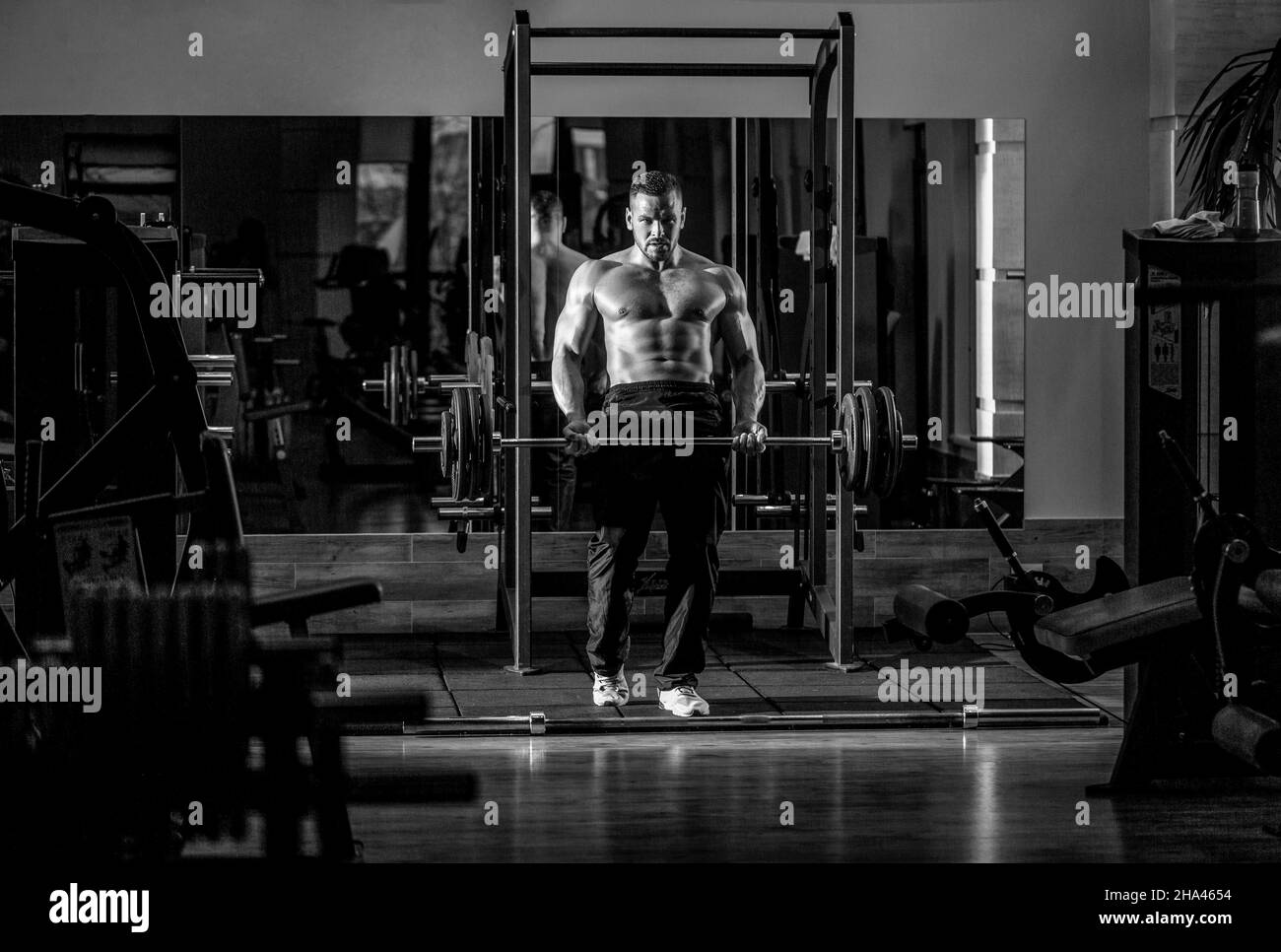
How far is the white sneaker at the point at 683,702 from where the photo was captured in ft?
16.3

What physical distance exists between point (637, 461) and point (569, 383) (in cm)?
38

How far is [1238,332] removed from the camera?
13.4 feet

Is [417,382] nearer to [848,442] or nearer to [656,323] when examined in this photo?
[656,323]

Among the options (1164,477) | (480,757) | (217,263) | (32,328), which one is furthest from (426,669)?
(1164,477)

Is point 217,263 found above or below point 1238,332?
above

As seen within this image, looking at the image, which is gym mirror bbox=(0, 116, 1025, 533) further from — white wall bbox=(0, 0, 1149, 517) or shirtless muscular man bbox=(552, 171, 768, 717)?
shirtless muscular man bbox=(552, 171, 768, 717)

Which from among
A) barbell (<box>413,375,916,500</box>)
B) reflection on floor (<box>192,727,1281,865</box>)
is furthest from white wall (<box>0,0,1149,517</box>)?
reflection on floor (<box>192,727,1281,865</box>)

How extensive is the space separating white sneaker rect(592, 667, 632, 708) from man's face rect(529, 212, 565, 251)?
220cm

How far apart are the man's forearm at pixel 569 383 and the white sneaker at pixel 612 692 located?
0.85m

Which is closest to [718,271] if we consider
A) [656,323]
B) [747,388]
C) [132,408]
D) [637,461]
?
[656,323]

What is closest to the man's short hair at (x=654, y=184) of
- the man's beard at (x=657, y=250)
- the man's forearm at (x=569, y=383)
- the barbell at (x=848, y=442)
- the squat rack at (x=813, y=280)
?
the man's beard at (x=657, y=250)

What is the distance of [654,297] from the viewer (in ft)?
17.3
